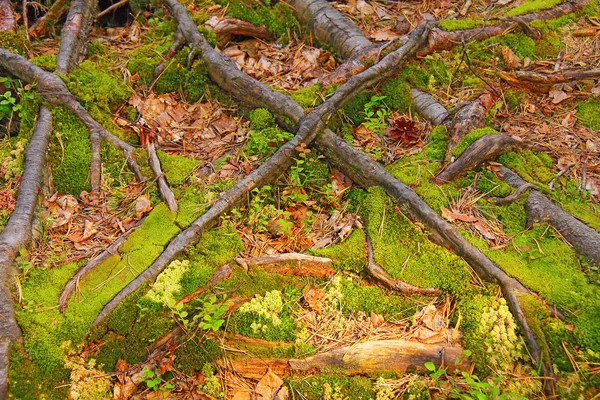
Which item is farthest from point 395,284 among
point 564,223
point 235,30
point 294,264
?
point 235,30

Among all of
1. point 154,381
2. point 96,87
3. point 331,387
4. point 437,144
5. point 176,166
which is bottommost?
point 331,387

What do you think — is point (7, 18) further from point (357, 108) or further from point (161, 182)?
point (357, 108)

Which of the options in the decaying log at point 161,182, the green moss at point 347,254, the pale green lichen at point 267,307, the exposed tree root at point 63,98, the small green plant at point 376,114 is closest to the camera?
the pale green lichen at point 267,307

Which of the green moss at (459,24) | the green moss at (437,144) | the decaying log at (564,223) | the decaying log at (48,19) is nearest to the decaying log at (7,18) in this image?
the decaying log at (48,19)

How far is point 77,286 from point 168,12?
4.03 meters

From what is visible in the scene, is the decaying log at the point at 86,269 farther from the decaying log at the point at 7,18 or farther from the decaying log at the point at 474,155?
the decaying log at the point at 7,18

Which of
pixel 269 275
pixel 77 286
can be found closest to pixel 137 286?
pixel 77 286

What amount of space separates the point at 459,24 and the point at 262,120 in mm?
2718

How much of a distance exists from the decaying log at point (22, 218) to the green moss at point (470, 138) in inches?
145

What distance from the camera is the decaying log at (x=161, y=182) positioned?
379cm

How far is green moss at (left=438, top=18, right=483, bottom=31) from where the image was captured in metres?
5.23

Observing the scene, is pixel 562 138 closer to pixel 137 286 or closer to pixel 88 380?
pixel 137 286

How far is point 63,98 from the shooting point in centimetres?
443

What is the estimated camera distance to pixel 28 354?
117 inches
